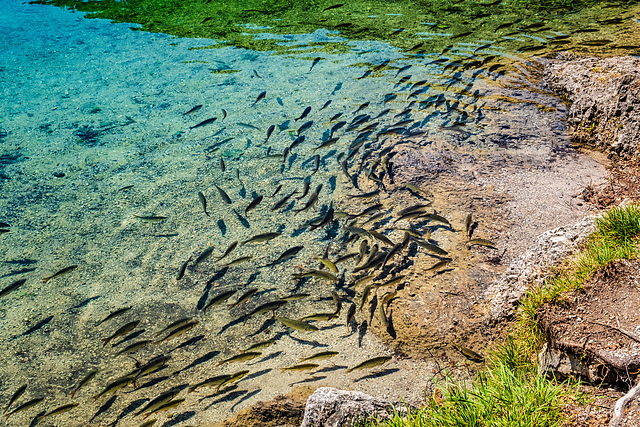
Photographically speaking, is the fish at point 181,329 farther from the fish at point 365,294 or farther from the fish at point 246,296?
the fish at point 365,294

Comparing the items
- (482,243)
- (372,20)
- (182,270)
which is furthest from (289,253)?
(372,20)

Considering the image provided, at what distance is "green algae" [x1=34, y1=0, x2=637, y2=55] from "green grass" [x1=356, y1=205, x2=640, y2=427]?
6967 millimetres

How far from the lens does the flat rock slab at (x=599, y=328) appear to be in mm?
2606

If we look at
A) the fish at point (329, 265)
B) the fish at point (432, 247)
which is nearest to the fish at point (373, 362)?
the fish at point (329, 265)

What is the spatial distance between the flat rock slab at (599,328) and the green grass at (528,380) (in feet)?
0.35

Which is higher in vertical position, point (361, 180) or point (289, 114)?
point (289, 114)

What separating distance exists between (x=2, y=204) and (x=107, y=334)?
3458mm

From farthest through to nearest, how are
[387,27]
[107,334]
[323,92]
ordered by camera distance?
[387,27] → [323,92] → [107,334]

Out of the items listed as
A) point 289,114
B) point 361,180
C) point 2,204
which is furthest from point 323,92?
point 2,204

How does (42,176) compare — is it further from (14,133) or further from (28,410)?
(28,410)

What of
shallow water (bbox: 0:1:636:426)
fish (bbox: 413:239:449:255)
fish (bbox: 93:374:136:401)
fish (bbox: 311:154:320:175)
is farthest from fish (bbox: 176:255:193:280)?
fish (bbox: 413:239:449:255)

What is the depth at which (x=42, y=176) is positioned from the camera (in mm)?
6703

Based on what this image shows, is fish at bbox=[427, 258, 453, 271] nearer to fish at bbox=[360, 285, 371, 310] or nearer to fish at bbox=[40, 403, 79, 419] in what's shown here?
fish at bbox=[360, 285, 371, 310]

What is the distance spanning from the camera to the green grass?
2502 mm
